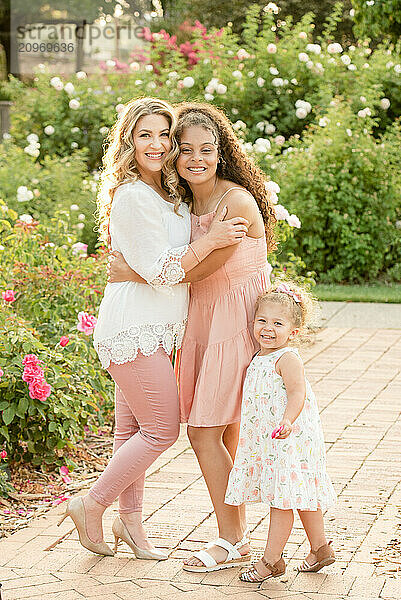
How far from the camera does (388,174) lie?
10000 mm

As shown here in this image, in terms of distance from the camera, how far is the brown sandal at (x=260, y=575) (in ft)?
10.8

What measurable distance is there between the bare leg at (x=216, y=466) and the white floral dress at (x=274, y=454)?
0.08m

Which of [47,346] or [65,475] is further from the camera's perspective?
[47,346]

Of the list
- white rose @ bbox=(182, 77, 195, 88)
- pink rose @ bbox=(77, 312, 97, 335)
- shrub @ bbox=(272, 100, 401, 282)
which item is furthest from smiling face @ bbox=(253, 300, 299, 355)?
white rose @ bbox=(182, 77, 195, 88)

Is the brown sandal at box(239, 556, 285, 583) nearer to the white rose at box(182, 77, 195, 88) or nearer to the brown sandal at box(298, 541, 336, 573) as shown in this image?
the brown sandal at box(298, 541, 336, 573)

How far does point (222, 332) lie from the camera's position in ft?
11.2

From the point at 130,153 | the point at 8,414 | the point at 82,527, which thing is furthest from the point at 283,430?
the point at 8,414

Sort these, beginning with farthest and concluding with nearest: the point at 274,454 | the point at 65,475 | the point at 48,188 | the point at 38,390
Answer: the point at 48,188 < the point at 65,475 < the point at 38,390 < the point at 274,454

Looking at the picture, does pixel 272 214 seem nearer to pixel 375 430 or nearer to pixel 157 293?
pixel 157 293

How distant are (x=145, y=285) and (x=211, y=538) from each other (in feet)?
3.41

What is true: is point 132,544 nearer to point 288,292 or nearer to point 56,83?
point 288,292

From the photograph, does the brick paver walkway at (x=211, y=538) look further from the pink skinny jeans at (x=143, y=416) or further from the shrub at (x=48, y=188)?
the shrub at (x=48, y=188)

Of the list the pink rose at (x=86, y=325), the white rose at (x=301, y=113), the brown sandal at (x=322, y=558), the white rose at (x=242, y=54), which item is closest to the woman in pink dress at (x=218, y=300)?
the brown sandal at (x=322, y=558)

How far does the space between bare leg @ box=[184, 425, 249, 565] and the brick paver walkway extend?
17cm
